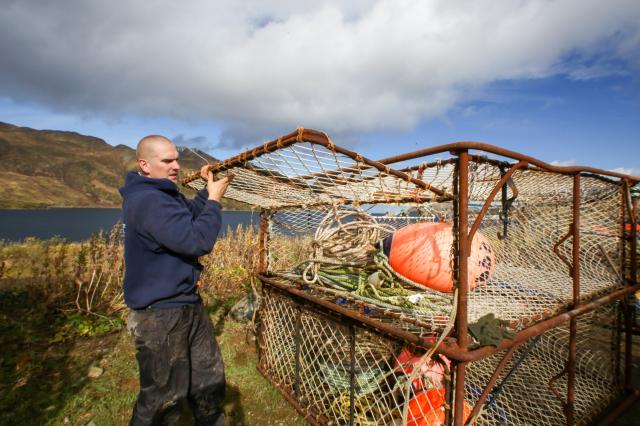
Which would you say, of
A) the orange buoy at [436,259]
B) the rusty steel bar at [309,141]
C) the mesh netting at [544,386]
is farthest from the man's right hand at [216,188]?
the mesh netting at [544,386]

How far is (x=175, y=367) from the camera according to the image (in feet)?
6.18

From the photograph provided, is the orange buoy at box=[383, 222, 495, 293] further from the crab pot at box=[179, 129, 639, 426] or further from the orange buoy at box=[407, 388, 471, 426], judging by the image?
the orange buoy at box=[407, 388, 471, 426]

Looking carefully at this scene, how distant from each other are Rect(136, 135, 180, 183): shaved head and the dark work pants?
0.82 m

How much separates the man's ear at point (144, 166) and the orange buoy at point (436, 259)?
2.00 metres

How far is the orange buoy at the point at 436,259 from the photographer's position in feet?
8.09

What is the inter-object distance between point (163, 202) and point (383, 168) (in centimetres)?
120

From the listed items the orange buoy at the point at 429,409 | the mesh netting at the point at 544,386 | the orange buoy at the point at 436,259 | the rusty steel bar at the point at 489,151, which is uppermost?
the rusty steel bar at the point at 489,151

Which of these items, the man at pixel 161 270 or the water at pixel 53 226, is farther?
the water at pixel 53 226

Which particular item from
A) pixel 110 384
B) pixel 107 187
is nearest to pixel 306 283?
pixel 110 384

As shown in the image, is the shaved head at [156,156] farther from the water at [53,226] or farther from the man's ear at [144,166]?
the water at [53,226]

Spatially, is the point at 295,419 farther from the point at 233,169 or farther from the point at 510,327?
the point at 233,169

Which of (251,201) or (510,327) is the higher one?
(251,201)

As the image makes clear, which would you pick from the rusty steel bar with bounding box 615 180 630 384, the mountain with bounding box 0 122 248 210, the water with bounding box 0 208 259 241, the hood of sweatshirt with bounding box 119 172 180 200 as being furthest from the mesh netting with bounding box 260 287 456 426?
the mountain with bounding box 0 122 248 210

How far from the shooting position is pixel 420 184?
1.64 metres
